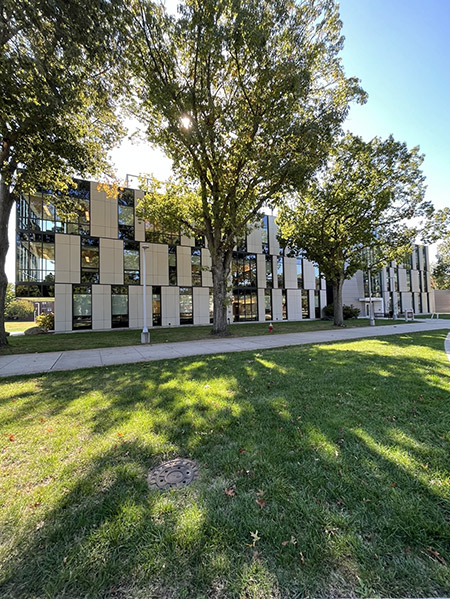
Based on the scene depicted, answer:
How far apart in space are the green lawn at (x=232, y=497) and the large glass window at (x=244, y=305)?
21.0m

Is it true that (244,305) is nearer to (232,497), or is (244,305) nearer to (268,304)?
(268,304)

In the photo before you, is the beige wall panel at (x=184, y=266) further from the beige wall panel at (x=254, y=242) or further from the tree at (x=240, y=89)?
the tree at (x=240, y=89)

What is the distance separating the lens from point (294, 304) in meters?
28.6

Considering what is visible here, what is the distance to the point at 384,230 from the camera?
18.5 metres

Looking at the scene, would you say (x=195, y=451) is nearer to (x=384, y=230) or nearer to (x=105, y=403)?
(x=105, y=403)

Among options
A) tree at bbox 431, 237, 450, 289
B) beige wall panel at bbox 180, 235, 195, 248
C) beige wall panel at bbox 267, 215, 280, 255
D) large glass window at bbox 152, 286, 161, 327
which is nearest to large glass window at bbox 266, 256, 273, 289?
beige wall panel at bbox 267, 215, 280, 255

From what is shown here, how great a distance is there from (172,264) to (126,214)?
18.1 ft

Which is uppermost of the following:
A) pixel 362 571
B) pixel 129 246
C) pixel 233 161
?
pixel 233 161

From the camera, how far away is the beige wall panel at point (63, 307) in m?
18.3

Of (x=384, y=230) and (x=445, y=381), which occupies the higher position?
(x=384, y=230)

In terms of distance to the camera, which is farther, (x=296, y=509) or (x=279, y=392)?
(x=279, y=392)

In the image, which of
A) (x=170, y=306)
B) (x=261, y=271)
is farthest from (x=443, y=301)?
(x=170, y=306)

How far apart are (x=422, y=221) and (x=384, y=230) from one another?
244 cm

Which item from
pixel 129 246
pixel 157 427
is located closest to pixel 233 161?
pixel 129 246
